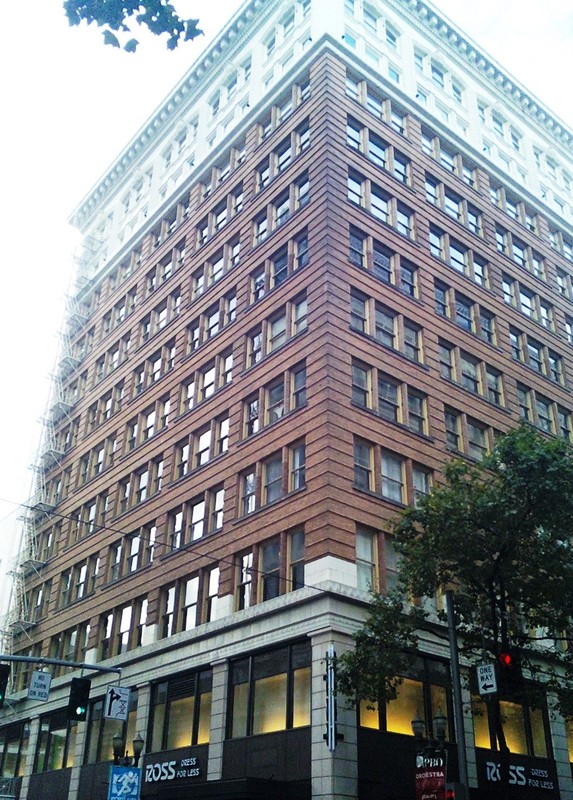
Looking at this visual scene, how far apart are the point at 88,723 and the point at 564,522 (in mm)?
27263

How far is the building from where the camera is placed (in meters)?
30.8

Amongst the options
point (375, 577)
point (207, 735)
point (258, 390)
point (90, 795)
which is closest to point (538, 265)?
point (258, 390)

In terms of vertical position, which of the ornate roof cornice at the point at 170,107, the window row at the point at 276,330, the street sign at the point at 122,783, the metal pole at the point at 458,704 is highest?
→ the ornate roof cornice at the point at 170,107

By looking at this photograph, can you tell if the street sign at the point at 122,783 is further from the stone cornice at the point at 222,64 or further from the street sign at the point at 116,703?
the stone cornice at the point at 222,64

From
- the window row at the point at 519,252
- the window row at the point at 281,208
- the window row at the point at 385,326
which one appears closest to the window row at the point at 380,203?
the window row at the point at 281,208

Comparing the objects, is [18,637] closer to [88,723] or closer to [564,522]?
[88,723]

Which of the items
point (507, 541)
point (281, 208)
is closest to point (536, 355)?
point (281, 208)

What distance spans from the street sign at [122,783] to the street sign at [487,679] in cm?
1030

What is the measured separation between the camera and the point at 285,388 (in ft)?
117

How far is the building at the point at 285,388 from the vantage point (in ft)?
101

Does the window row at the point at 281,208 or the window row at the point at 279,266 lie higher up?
the window row at the point at 281,208

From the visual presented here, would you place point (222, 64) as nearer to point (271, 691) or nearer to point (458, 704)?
point (271, 691)

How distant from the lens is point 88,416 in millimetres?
55406

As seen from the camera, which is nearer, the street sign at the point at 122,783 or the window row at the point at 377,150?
the street sign at the point at 122,783
